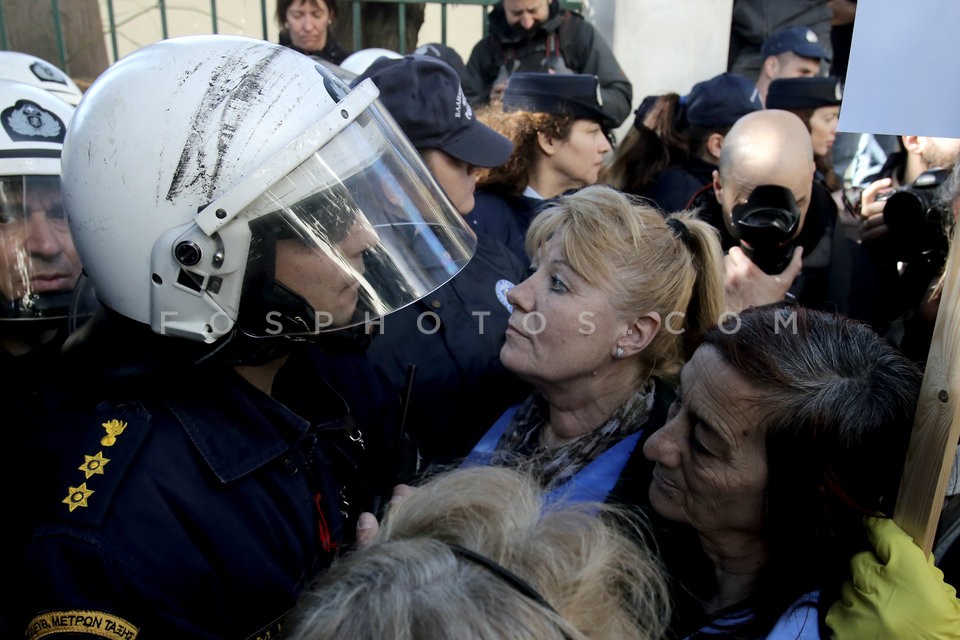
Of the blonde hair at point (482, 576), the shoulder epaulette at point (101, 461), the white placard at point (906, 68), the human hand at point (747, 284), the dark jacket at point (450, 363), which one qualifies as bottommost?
the dark jacket at point (450, 363)

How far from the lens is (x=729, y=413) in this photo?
1427mm

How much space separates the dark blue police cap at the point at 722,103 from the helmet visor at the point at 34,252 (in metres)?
3.07

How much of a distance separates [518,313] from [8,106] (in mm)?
1561

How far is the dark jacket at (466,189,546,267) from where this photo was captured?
10.3ft

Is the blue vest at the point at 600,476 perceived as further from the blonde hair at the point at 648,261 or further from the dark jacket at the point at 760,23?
the dark jacket at the point at 760,23

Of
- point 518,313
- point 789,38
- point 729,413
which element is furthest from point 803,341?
point 789,38

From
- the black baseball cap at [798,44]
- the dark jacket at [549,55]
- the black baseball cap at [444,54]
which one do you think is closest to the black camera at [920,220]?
the dark jacket at [549,55]

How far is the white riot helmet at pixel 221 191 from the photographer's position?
1456mm

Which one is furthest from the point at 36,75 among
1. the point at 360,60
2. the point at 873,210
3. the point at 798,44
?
the point at 798,44

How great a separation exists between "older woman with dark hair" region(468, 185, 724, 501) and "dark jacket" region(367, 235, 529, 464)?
10.8 inches

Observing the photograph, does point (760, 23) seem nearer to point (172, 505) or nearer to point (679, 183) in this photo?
point (679, 183)

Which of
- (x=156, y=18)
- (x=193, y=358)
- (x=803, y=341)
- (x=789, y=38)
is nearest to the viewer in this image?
(x=803, y=341)

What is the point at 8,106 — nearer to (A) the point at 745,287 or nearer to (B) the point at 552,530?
(B) the point at 552,530

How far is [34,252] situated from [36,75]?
1186 millimetres
